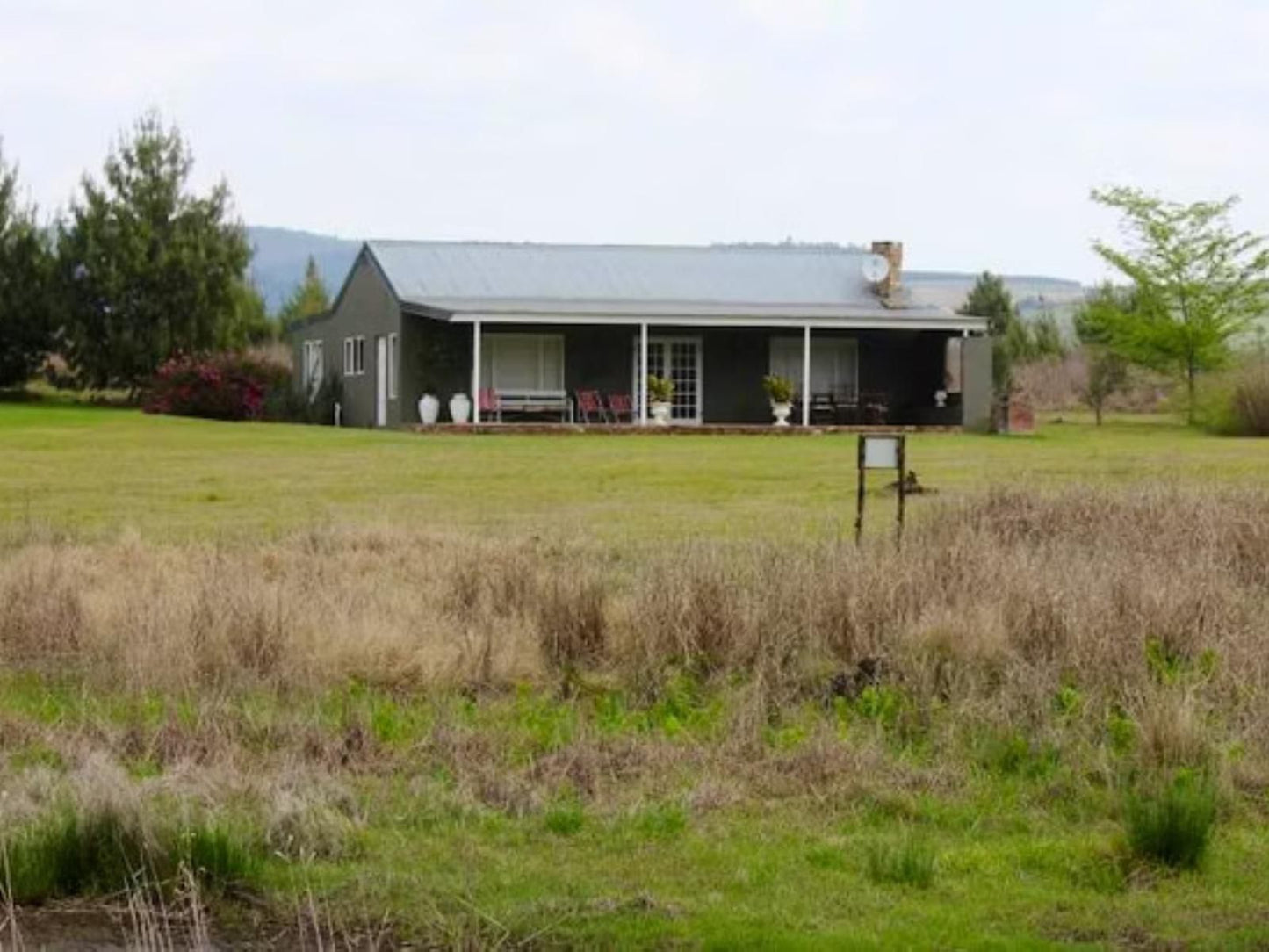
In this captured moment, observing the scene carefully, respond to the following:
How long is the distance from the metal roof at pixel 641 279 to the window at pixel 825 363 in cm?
74

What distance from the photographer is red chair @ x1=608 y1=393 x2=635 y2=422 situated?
38781 mm

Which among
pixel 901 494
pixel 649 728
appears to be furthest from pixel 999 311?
pixel 649 728

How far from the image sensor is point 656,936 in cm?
697

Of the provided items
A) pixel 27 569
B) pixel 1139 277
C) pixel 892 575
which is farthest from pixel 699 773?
pixel 1139 277

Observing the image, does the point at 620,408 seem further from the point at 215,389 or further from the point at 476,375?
the point at 215,389

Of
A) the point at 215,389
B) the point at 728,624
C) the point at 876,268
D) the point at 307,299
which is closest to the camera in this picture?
the point at 728,624

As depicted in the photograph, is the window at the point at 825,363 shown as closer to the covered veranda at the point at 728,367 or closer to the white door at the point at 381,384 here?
the covered veranda at the point at 728,367

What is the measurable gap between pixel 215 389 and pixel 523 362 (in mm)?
6153

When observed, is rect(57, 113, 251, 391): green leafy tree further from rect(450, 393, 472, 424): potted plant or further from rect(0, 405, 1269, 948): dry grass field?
rect(0, 405, 1269, 948): dry grass field

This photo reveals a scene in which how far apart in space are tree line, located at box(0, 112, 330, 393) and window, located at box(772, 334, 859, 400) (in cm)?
1383

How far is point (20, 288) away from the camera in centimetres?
4550

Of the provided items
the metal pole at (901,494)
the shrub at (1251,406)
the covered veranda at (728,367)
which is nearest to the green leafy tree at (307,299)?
the covered veranda at (728,367)

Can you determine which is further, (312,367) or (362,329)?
(312,367)

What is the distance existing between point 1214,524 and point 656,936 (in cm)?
861
